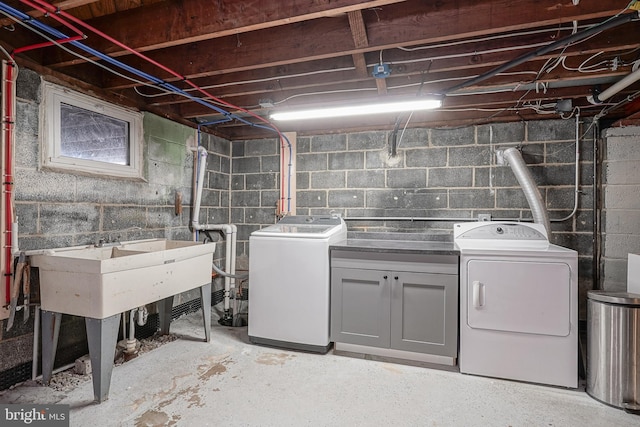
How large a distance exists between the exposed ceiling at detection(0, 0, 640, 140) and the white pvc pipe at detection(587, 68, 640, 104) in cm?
9

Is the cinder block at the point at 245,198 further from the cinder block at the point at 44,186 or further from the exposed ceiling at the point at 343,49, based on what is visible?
the cinder block at the point at 44,186

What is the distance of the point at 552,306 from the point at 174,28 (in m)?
3.08

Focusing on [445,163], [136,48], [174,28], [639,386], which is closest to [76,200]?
[136,48]

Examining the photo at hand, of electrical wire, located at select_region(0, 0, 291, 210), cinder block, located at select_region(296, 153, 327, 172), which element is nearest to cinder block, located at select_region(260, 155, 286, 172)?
cinder block, located at select_region(296, 153, 327, 172)

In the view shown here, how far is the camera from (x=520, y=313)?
7.89 feet

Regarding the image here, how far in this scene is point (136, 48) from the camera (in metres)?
2.12

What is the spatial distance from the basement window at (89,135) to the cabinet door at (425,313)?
257 cm

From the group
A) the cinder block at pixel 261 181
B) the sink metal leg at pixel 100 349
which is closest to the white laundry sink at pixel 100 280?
the sink metal leg at pixel 100 349

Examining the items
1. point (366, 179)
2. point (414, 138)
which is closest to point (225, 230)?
point (366, 179)

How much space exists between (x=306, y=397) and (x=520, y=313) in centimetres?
161

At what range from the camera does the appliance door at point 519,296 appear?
7.70ft

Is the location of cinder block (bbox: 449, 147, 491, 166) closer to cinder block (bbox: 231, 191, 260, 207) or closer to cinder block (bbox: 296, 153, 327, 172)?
cinder block (bbox: 296, 153, 327, 172)

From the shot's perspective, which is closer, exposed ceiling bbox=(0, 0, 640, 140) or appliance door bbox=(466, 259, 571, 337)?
exposed ceiling bbox=(0, 0, 640, 140)

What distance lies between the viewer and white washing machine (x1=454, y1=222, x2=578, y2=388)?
92.0 inches
